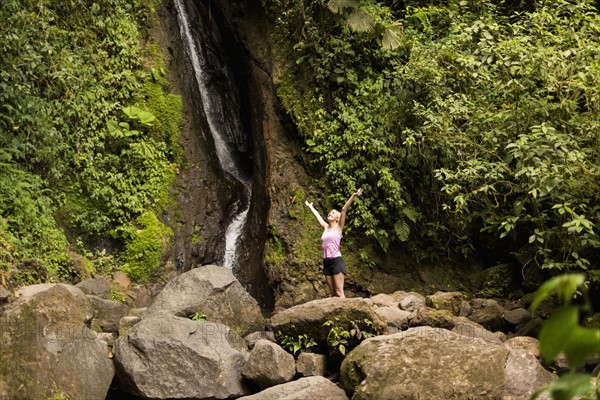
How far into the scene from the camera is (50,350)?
6855 millimetres

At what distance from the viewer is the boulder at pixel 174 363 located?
7234 mm

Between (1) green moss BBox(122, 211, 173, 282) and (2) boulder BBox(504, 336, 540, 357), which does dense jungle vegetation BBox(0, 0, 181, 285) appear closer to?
(1) green moss BBox(122, 211, 173, 282)

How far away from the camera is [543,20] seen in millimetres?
10297

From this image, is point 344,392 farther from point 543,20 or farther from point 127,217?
point 543,20

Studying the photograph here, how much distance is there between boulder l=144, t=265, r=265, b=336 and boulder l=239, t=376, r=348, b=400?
1.82m

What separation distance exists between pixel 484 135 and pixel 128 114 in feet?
21.5

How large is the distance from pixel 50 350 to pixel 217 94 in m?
8.97

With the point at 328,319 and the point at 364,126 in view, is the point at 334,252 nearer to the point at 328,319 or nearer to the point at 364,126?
the point at 328,319

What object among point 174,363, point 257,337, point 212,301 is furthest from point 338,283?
point 174,363

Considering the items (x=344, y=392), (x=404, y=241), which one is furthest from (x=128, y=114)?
(x=344, y=392)

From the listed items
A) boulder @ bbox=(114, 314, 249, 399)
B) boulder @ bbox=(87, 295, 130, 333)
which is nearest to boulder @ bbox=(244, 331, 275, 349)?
boulder @ bbox=(114, 314, 249, 399)

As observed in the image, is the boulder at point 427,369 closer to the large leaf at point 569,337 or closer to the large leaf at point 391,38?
the large leaf at point 569,337

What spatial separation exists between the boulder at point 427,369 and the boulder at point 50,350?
9.33 feet

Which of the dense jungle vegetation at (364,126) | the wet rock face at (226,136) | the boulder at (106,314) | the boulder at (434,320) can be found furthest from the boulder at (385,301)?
the boulder at (106,314)
